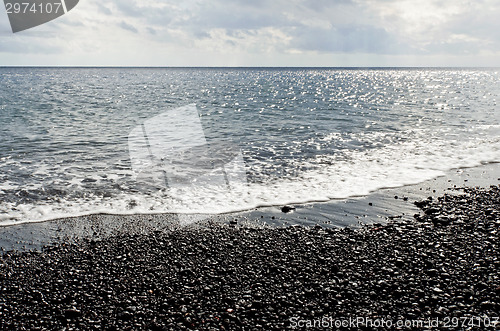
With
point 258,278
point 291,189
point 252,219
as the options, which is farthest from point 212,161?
point 258,278

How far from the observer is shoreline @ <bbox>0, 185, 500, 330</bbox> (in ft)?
18.6

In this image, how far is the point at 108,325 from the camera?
5477mm

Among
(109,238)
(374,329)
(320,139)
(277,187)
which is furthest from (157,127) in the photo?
(374,329)

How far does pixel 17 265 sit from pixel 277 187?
27.9 feet
